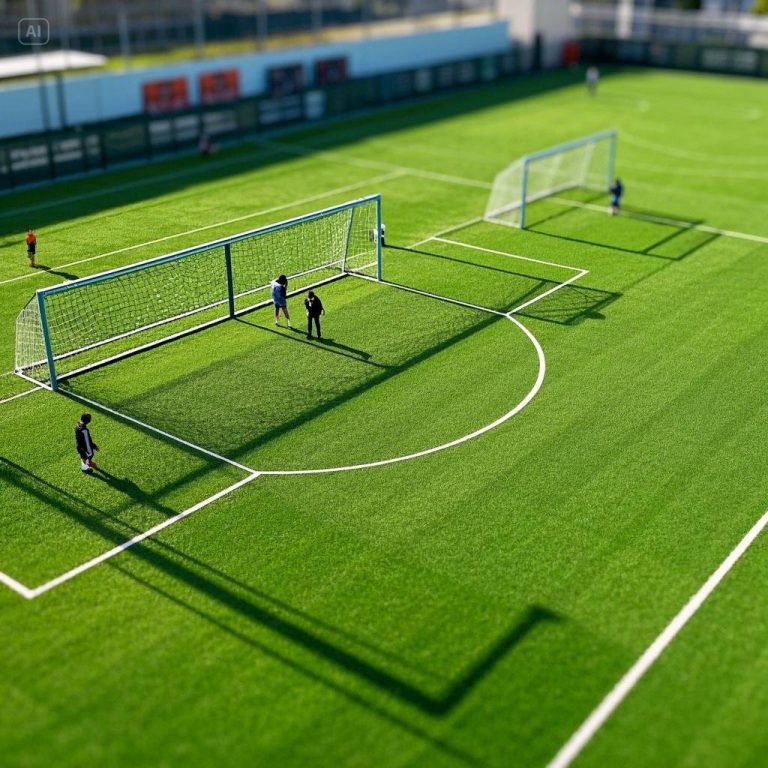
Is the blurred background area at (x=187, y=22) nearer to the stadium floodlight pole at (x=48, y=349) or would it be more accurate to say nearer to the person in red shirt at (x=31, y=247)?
the person in red shirt at (x=31, y=247)

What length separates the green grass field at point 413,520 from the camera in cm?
1434

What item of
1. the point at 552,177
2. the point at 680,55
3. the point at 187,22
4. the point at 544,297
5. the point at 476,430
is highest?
the point at 187,22

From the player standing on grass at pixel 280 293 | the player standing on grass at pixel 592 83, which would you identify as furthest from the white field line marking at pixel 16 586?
the player standing on grass at pixel 592 83

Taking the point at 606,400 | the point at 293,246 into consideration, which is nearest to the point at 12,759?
the point at 606,400

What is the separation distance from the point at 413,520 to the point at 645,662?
17.9ft

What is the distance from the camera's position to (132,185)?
4250 cm

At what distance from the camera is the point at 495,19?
70562 millimetres

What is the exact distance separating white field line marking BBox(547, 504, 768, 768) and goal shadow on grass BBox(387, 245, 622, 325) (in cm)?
1102

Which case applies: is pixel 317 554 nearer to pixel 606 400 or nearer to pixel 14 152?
pixel 606 400

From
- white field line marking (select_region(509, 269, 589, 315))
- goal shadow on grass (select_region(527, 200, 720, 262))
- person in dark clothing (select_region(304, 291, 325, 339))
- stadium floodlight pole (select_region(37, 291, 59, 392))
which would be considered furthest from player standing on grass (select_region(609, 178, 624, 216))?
stadium floodlight pole (select_region(37, 291, 59, 392))

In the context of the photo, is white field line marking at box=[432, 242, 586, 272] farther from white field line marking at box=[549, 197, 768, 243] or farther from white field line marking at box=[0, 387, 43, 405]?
white field line marking at box=[0, 387, 43, 405]

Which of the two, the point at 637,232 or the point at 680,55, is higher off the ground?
the point at 680,55

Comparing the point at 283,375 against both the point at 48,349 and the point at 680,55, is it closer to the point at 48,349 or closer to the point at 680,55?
the point at 48,349

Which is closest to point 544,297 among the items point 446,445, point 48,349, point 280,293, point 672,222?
point 280,293
